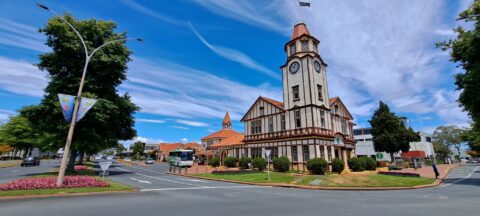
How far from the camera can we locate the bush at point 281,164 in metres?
28.6

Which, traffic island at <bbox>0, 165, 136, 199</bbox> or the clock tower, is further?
the clock tower

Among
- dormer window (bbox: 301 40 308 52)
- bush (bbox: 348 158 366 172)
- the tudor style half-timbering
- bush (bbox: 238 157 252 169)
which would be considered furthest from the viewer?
bush (bbox: 238 157 252 169)

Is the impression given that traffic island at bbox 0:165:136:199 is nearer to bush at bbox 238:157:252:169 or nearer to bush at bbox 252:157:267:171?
bush at bbox 252:157:267:171

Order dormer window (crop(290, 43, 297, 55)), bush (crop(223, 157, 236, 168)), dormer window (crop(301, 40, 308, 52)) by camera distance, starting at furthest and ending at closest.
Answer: bush (crop(223, 157, 236, 168)) → dormer window (crop(290, 43, 297, 55)) → dormer window (crop(301, 40, 308, 52))

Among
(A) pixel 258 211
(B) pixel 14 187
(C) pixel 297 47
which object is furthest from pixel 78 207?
(C) pixel 297 47

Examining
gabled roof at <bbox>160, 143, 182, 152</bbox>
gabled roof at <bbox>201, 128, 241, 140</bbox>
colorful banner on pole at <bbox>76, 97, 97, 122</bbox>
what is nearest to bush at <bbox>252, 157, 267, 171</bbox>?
colorful banner on pole at <bbox>76, 97, 97, 122</bbox>

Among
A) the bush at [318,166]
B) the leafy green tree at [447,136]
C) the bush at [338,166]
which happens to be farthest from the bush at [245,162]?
the leafy green tree at [447,136]

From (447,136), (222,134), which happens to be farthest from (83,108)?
(447,136)

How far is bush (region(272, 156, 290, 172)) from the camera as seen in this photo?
28641 millimetres

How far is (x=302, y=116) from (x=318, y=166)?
6.62 meters

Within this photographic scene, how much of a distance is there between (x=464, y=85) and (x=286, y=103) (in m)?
17.7

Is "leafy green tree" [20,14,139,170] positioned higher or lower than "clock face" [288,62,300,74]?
lower

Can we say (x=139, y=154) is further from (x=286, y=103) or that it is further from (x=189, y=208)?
(x=189, y=208)

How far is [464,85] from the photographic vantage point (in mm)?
18016
